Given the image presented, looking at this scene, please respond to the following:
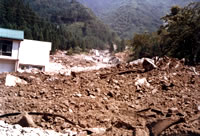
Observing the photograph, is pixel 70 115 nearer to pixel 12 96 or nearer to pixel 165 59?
pixel 12 96

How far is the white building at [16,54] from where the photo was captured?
707 inches

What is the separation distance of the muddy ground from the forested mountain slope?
8328cm

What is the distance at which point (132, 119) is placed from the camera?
543 cm

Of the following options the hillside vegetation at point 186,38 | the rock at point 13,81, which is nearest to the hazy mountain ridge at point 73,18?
the hillside vegetation at point 186,38

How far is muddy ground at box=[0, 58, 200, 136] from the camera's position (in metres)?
4.93

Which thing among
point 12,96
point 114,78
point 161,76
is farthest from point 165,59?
point 12,96

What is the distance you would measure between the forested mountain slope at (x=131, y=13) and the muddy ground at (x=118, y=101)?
8328cm

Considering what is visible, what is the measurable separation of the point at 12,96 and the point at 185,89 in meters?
5.32

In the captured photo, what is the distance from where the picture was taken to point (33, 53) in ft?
67.8

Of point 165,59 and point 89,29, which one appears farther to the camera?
point 89,29

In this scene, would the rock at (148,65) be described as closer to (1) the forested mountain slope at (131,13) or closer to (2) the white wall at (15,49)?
(2) the white wall at (15,49)

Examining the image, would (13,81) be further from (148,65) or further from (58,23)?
(58,23)

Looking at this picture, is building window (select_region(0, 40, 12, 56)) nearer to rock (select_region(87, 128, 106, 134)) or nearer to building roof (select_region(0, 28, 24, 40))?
building roof (select_region(0, 28, 24, 40))

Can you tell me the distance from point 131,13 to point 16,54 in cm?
9917
